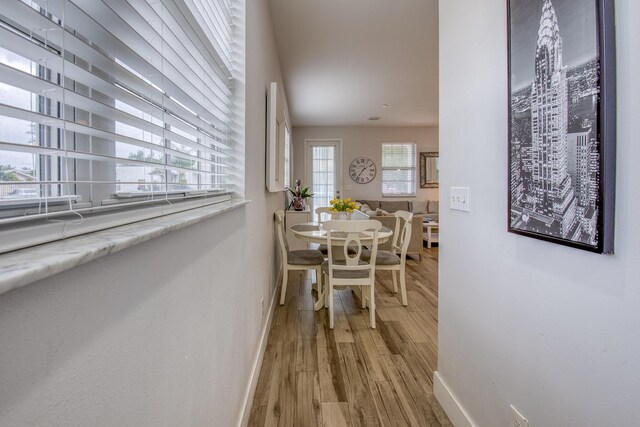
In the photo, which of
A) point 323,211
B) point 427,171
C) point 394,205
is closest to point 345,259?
point 323,211

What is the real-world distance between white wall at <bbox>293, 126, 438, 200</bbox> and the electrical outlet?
22.1 ft

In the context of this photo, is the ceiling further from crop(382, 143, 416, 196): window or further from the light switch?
the light switch

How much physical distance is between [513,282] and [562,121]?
556 mm

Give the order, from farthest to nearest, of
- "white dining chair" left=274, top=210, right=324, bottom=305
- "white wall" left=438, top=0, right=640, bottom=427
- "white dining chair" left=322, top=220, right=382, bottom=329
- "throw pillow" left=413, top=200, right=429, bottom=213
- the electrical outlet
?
"throw pillow" left=413, top=200, right=429, bottom=213 < "white dining chair" left=274, top=210, right=324, bottom=305 < "white dining chair" left=322, top=220, right=382, bottom=329 < the electrical outlet < "white wall" left=438, top=0, right=640, bottom=427

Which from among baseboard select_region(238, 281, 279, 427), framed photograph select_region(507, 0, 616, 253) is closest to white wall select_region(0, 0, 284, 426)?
baseboard select_region(238, 281, 279, 427)

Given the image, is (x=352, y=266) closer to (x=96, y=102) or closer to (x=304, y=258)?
(x=304, y=258)

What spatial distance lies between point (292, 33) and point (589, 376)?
3351mm

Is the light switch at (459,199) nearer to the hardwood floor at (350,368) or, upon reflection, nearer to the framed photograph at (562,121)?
the framed photograph at (562,121)

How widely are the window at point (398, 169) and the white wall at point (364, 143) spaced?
0.11 m

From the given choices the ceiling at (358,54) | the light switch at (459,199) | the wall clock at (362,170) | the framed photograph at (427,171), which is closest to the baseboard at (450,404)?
the light switch at (459,199)

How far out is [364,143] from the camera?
25.5ft

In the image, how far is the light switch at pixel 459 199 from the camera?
1.46 m

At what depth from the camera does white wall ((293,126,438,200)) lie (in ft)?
25.3

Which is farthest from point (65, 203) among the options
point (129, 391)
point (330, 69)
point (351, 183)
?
point (351, 183)
